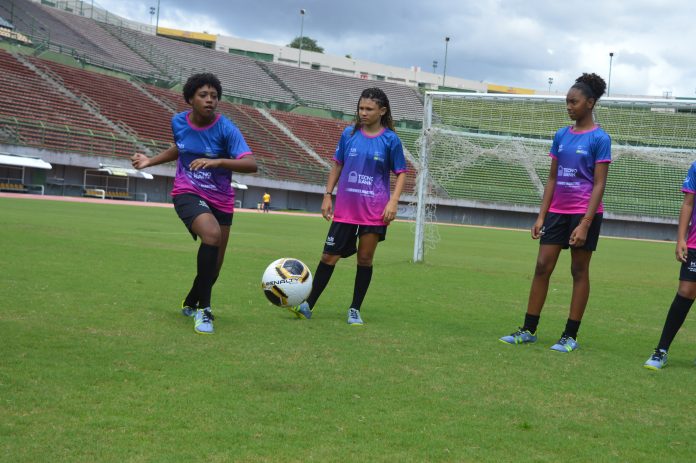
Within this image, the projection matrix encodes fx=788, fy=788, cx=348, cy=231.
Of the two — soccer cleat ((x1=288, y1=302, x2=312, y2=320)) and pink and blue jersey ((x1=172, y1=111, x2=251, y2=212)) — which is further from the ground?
pink and blue jersey ((x1=172, y1=111, x2=251, y2=212))

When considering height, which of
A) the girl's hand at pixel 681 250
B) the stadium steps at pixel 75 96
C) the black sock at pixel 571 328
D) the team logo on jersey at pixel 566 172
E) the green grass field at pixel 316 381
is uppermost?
the stadium steps at pixel 75 96

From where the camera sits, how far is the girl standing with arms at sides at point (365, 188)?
7.32 metres

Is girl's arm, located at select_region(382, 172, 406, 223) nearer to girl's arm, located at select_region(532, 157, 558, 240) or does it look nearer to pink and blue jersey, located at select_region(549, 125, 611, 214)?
girl's arm, located at select_region(532, 157, 558, 240)

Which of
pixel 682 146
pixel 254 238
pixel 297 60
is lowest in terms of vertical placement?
pixel 254 238

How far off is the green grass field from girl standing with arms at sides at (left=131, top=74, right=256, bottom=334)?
0.55 m

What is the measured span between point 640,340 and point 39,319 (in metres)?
5.22

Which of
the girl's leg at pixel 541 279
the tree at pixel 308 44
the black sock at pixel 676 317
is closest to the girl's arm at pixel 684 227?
the black sock at pixel 676 317

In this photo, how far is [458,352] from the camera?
234 inches

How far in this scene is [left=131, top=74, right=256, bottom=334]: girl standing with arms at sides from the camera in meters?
6.48

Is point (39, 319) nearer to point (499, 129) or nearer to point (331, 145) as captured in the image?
point (499, 129)

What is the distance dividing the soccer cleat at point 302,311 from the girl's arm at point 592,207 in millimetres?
2405

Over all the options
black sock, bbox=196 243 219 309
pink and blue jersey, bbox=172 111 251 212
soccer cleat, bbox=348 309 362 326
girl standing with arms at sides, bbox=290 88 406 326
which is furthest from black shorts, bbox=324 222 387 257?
black sock, bbox=196 243 219 309

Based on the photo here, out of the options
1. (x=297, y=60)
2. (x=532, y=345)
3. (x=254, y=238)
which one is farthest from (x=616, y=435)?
(x=297, y=60)

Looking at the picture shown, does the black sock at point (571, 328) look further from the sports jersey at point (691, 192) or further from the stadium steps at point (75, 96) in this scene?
the stadium steps at point (75, 96)
